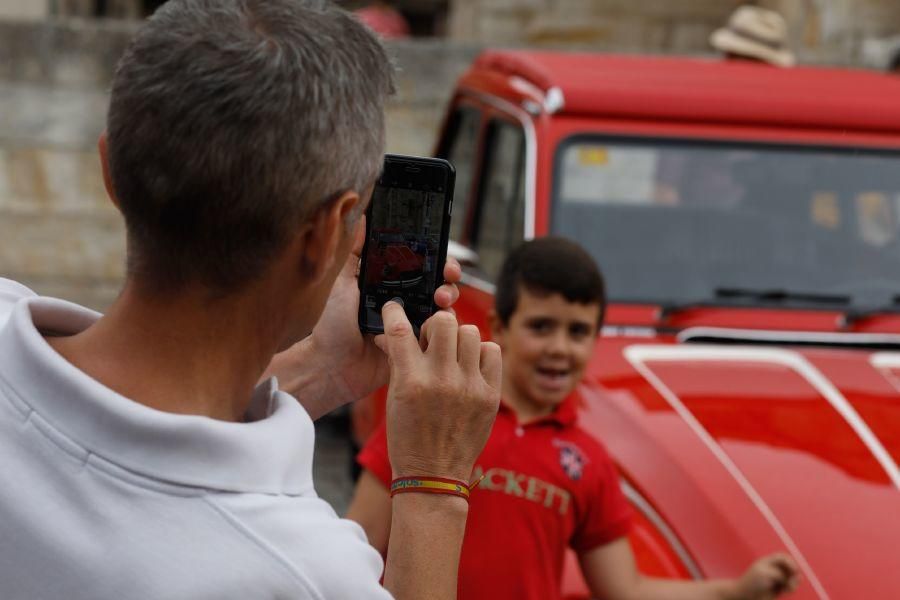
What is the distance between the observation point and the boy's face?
3.15 metres

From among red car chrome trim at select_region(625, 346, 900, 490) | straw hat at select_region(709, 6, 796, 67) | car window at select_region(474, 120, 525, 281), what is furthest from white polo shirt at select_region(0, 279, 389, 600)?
straw hat at select_region(709, 6, 796, 67)

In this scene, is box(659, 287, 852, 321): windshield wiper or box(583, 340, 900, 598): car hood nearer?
box(583, 340, 900, 598): car hood

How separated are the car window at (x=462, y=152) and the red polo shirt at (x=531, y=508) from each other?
6.71ft

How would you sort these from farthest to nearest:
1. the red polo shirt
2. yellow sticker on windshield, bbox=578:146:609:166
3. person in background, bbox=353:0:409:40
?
person in background, bbox=353:0:409:40 < yellow sticker on windshield, bbox=578:146:609:166 < the red polo shirt

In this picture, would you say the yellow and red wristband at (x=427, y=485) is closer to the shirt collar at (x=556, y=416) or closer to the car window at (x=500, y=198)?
the shirt collar at (x=556, y=416)

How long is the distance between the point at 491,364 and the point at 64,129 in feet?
25.5

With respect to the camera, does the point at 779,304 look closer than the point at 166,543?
No

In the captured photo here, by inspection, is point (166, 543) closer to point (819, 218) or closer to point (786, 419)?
point (786, 419)

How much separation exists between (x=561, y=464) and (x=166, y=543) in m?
1.79

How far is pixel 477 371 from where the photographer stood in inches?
61.3

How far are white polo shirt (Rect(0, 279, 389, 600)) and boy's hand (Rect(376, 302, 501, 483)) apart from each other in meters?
0.25

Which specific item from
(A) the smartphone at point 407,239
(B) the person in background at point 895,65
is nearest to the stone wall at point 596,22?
(B) the person in background at point 895,65

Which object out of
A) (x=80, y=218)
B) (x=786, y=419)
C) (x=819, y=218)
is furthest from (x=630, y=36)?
(x=786, y=419)

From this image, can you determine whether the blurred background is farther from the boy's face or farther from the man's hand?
the man's hand
